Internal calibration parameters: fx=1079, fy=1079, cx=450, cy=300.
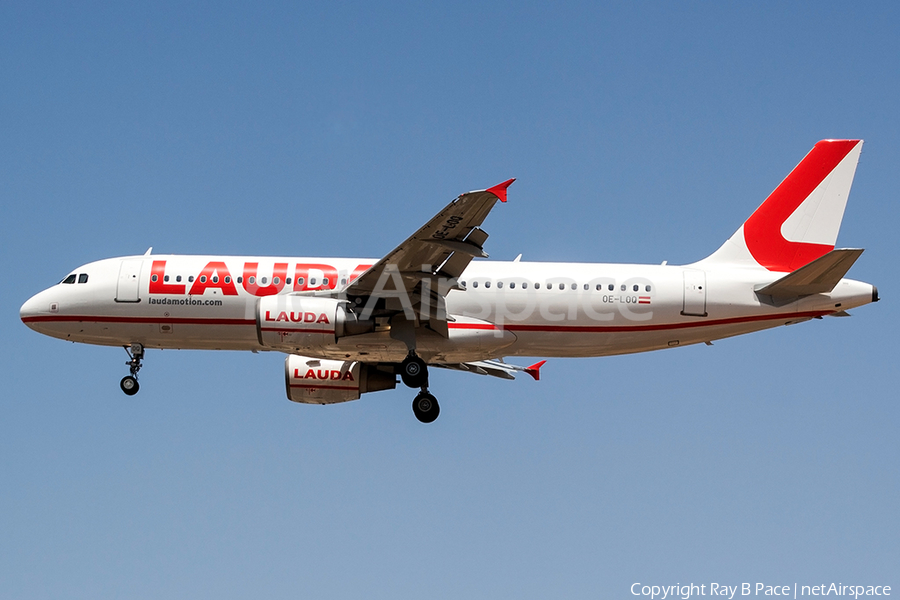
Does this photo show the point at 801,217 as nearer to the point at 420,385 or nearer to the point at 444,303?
the point at 444,303

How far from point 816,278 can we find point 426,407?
1273 centimetres

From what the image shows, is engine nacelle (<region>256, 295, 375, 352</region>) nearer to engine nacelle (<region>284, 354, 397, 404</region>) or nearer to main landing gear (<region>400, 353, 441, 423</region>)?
main landing gear (<region>400, 353, 441, 423</region>)

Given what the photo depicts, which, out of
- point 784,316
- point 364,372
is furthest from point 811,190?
point 364,372

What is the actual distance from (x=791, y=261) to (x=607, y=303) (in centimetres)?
684

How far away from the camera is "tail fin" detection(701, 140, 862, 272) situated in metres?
36.1

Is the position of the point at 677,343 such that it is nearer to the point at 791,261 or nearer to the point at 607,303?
the point at 607,303

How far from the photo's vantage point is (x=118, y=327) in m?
35.1

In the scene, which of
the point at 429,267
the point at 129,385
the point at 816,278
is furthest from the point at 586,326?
the point at 129,385

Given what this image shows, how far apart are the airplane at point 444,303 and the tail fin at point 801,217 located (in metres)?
0.05

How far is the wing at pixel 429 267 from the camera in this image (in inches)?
1145

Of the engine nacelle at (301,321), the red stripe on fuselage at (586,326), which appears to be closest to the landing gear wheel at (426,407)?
the red stripe on fuselage at (586,326)

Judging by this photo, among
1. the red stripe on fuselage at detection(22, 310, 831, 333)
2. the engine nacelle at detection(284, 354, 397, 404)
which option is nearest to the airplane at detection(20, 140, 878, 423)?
the red stripe on fuselage at detection(22, 310, 831, 333)

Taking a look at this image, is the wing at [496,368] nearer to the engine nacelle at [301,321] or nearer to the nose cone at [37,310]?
the engine nacelle at [301,321]

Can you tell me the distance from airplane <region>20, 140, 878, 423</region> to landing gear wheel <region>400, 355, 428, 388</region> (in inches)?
1.8
